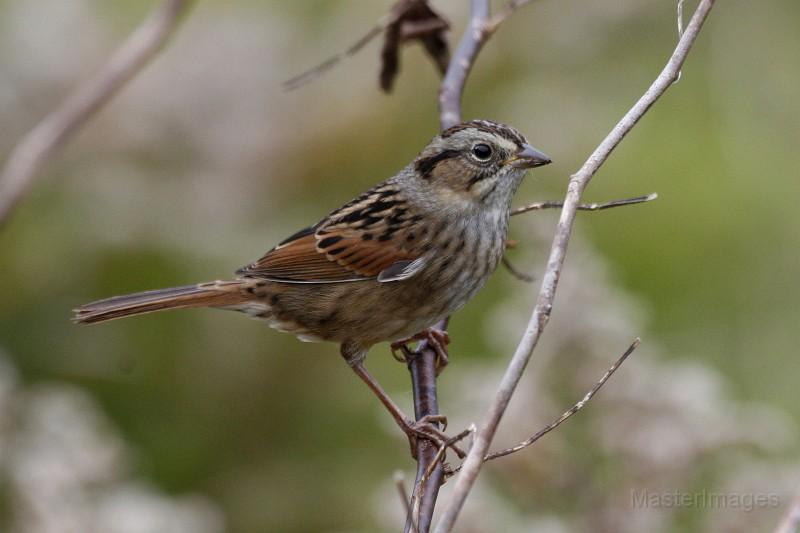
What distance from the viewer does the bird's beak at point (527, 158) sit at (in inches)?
115

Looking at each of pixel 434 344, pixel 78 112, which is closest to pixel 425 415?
pixel 434 344

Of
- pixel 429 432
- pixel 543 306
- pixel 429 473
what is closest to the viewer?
pixel 543 306

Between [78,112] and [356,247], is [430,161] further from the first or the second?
[78,112]

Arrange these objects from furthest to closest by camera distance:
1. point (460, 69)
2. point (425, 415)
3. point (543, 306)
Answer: point (460, 69) → point (425, 415) → point (543, 306)

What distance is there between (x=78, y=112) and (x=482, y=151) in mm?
1026

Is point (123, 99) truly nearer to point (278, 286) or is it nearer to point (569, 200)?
point (278, 286)

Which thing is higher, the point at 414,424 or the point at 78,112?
the point at 78,112

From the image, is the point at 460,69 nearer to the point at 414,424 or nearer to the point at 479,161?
the point at 479,161

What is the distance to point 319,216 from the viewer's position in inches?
215

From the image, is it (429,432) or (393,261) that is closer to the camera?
(429,432)

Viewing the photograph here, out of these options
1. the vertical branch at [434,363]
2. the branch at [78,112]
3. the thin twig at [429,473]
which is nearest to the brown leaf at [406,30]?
the vertical branch at [434,363]

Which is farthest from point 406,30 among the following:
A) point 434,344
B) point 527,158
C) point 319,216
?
point 319,216

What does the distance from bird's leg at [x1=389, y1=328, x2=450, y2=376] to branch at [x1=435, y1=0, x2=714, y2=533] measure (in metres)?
1.03

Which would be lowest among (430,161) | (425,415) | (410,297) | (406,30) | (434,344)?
(425,415)
